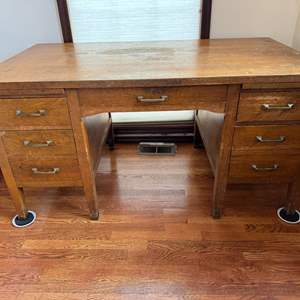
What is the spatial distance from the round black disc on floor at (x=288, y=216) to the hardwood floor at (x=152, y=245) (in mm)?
37

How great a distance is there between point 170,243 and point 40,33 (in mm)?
1497

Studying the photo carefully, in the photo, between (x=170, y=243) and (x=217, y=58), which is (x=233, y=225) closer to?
(x=170, y=243)

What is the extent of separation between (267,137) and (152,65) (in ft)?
1.87

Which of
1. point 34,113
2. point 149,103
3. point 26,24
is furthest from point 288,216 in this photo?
point 26,24

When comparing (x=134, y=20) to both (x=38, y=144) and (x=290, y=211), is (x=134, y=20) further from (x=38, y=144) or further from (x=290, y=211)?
(x=290, y=211)

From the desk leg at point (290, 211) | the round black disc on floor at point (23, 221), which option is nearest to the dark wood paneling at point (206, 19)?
the desk leg at point (290, 211)

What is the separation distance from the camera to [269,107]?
3.29ft

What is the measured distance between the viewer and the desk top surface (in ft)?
3.07

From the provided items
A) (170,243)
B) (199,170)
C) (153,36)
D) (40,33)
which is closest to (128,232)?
(170,243)

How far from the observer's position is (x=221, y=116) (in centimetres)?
110

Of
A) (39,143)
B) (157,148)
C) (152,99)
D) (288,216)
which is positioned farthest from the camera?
(157,148)

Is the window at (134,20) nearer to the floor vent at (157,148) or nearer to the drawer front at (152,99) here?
the floor vent at (157,148)

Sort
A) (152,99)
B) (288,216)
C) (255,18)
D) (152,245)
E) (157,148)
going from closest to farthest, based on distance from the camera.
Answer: (152,99) < (152,245) < (288,216) < (255,18) < (157,148)

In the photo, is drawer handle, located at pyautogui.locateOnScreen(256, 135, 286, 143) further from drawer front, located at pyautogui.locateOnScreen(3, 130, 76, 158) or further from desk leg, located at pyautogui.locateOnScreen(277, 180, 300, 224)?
drawer front, located at pyautogui.locateOnScreen(3, 130, 76, 158)
